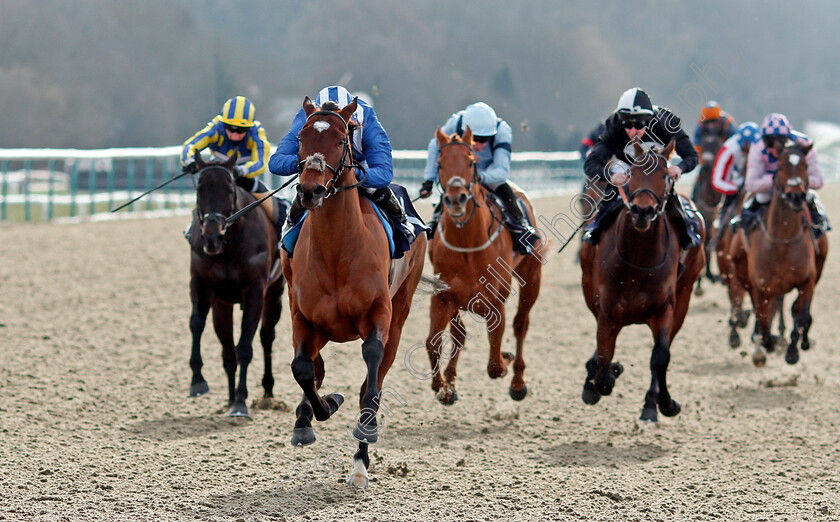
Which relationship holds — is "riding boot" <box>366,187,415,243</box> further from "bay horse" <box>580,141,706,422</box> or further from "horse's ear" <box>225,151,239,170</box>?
"horse's ear" <box>225,151,239,170</box>

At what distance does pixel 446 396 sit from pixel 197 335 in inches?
67.2

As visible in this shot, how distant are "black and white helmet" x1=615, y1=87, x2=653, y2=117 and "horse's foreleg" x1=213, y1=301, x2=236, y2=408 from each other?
2.98 meters

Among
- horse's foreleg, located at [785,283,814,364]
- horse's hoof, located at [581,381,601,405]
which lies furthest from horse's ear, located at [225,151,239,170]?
horse's foreleg, located at [785,283,814,364]

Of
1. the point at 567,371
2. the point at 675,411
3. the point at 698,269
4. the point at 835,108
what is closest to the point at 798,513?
the point at 675,411

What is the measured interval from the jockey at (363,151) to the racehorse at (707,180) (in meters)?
7.22

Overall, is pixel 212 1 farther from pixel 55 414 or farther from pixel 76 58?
pixel 55 414

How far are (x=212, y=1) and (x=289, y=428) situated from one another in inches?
2317

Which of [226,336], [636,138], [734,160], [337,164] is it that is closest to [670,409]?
[636,138]

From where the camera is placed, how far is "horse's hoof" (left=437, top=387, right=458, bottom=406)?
6734mm

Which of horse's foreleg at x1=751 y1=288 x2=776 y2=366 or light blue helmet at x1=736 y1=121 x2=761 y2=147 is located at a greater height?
light blue helmet at x1=736 y1=121 x2=761 y2=147

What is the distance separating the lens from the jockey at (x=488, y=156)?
7.14m

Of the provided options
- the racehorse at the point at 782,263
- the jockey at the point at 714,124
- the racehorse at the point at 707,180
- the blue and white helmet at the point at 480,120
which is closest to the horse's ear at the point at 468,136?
the blue and white helmet at the point at 480,120

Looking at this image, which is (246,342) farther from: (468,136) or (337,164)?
(337,164)

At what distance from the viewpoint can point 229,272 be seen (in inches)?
268
